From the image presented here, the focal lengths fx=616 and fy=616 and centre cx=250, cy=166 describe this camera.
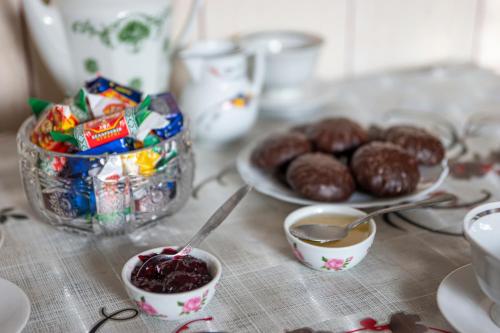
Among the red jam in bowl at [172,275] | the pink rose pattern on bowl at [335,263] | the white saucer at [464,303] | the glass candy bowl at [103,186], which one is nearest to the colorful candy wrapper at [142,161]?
the glass candy bowl at [103,186]

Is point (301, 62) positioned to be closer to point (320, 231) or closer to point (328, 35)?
point (328, 35)

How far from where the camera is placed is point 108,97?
802 mm

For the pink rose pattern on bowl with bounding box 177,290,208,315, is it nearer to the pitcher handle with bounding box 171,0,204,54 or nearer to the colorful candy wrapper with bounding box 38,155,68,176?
the colorful candy wrapper with bounding box 38,155,68,176

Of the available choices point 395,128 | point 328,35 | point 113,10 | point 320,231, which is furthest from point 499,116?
point 113,10

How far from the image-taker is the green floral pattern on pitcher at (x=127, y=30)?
3.10 feet

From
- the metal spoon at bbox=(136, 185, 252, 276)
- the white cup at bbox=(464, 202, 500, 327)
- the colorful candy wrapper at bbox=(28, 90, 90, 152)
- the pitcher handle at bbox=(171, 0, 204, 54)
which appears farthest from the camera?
the pitcher handle at bbox=(171, 0, 204, 54)

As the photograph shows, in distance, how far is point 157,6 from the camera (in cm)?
97

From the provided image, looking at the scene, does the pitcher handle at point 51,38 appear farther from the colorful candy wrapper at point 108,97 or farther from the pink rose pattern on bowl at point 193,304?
the pink rose pattern on bowl at point 193,304

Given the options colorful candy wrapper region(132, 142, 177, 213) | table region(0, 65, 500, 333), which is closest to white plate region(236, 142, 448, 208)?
table region(0, 65, 500, 333)

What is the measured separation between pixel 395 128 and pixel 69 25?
0.52 meters

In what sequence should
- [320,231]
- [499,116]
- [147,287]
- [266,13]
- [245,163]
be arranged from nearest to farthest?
1. [147,287]
2. [320,231]
3. [245,163]
4. [499,116]
5. [266,13]

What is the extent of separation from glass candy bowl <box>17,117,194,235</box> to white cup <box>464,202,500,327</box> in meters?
0.36

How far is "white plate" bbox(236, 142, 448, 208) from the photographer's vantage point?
80cm

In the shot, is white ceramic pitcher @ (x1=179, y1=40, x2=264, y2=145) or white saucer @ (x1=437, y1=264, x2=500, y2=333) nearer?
white saucer @ (x1=437, y1=264, x2=500, y2=333)
